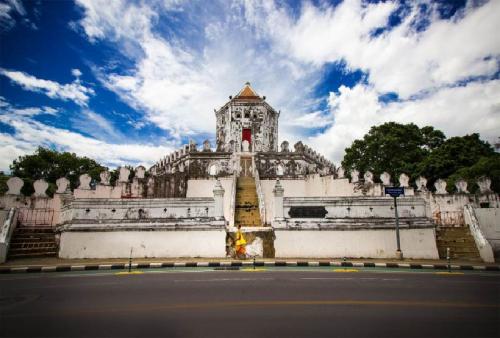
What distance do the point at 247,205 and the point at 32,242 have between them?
10736 mm

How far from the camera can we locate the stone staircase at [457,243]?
524 inches

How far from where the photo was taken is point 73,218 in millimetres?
13320

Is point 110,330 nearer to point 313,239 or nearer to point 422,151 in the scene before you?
point 313,239

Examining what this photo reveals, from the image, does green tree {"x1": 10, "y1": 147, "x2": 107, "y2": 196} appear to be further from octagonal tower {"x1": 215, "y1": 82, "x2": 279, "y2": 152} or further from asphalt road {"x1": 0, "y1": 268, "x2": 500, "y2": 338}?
asphalt road {"x1": 0, "y1": 268, "x2": 500, "y2": 338}

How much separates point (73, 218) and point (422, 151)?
3181 centimetres

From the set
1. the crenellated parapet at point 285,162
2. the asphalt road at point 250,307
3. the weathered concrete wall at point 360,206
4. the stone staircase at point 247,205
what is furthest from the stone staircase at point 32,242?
the crenellated parapet at point 285,162

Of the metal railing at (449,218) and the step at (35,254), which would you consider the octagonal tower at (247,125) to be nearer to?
the metal railing at (449,218)

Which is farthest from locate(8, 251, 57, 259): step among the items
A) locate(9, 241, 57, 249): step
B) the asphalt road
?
the asphalt road

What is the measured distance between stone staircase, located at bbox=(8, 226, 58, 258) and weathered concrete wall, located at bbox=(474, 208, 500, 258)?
2030cm

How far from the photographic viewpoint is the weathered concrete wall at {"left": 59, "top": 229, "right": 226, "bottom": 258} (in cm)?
1284

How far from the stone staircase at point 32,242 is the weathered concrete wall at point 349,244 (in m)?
10.2

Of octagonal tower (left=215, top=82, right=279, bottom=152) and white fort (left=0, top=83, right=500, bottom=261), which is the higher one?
octagonal tower (left=215, top=82, right=279, bottom=152)

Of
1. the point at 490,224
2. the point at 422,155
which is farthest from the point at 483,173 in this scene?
the point at 490,224

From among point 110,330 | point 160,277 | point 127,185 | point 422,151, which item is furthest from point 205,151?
point 110,330
